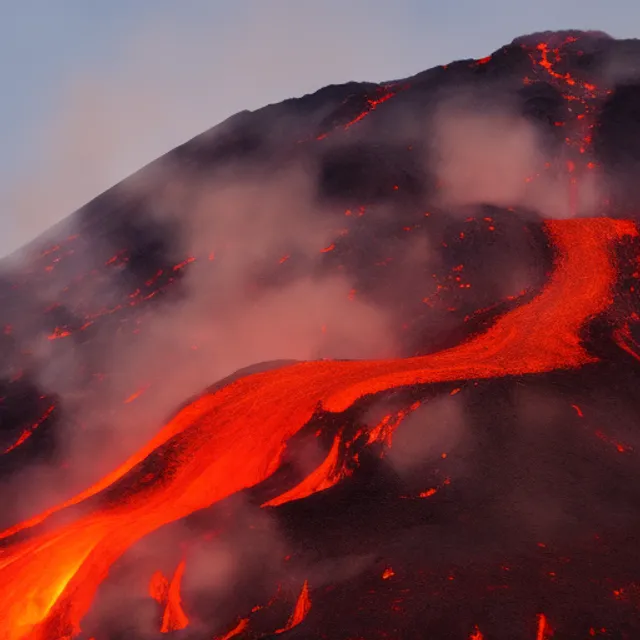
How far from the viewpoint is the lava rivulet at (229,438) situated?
10289 millimetres

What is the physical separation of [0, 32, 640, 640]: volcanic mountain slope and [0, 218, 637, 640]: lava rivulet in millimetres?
57

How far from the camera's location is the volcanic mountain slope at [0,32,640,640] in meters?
8.44

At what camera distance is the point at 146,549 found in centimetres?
997

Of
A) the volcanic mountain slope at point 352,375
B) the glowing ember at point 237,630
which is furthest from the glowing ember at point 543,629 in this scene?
the glowing ember at point 237,630

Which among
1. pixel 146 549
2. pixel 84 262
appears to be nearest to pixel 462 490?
pixel 146 549

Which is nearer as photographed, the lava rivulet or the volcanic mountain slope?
the volcanic mountain slope

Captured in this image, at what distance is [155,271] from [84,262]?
11.8 feet

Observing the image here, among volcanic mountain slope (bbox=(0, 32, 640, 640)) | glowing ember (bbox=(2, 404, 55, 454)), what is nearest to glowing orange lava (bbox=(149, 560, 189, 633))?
volcanic mountain slope (bbox=(0, 32, 640, 640))

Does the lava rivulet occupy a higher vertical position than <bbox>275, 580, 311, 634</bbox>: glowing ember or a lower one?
higher

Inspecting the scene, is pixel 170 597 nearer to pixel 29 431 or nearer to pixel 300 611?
pixel 300 611

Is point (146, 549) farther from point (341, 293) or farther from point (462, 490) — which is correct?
point (341, 293)

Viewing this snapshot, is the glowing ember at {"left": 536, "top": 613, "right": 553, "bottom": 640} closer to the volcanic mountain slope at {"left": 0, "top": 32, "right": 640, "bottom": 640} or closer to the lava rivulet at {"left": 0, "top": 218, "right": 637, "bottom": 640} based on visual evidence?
the volcanic mountain slope at {"left": 0, "top": 32, "right": 640, "bottom": 640}

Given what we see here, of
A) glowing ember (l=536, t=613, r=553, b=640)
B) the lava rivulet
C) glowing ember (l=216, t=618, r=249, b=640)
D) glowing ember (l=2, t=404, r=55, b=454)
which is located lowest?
glowing ember (l=536, t=613, r=553, b=640)

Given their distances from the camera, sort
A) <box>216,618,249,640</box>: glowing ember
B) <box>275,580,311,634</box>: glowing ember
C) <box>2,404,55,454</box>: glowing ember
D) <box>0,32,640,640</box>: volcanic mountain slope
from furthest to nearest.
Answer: <box>2,404,55,454</box>: glowing ember, <box>0,32,640,640</box>: volcanic mountain slope, <box>216,618,249,640</box>: glowing ember, <box>275,580,311,634</box>: glowing ember
